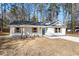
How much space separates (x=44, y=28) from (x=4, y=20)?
52 centimetres

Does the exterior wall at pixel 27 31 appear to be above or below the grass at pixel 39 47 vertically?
above

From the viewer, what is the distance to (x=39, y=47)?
424 cm

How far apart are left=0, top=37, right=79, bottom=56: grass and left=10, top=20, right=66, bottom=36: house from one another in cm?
9

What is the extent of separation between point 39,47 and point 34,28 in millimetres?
248

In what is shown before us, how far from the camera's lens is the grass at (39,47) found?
13.9 ft

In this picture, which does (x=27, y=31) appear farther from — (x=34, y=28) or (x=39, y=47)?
(x=39, y=47)

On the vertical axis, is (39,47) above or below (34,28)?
below

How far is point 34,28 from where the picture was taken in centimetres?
423

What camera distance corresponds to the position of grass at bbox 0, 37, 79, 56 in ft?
13.9

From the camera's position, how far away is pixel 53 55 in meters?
4.23

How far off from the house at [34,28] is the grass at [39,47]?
0.09 m

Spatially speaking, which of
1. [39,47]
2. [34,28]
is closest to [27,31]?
[34,28]

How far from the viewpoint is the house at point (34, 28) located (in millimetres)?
4227

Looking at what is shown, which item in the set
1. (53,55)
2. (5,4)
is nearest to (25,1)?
(5,4)
